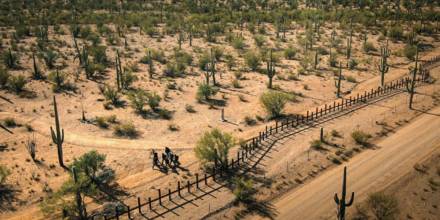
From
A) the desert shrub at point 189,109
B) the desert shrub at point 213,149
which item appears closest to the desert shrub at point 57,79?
the desert shrub at point 189,109

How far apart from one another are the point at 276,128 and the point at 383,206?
1062 cm

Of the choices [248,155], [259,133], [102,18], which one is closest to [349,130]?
[259,133]

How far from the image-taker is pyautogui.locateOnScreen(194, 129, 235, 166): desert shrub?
24.8 m

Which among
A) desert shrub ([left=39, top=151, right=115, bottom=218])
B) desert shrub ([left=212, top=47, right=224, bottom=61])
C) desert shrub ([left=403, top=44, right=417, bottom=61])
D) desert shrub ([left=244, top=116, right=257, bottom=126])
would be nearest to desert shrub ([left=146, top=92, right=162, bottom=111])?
desert shrub ([left=244, top=116, right=257, bottom=126])

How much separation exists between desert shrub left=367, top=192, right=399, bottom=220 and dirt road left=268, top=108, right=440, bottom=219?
135 cm

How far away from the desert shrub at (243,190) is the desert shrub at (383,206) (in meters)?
5.72

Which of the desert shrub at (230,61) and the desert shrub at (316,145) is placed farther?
the desert shrub at (230,61)

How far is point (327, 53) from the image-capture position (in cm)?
5297

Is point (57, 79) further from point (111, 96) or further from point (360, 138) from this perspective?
point (360, 138)

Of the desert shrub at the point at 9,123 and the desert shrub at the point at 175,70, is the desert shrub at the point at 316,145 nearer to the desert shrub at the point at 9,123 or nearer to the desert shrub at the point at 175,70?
the desert shrub at the point at 175,70

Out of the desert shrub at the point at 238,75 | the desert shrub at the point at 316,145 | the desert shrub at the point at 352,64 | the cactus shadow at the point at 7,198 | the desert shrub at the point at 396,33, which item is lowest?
the cactus shadow at the point at 7,198

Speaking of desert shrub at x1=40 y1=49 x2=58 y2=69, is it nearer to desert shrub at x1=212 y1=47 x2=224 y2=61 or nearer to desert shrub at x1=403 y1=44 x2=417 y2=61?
desert shrub at x1=212 y1=47 x2=224 y2=61

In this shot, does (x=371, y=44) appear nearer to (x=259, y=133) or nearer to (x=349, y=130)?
(x=349, y=130)

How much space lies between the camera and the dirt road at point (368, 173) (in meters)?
21.1
